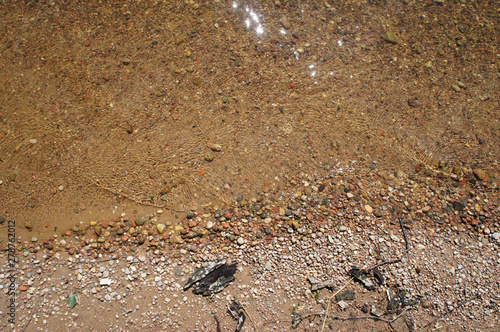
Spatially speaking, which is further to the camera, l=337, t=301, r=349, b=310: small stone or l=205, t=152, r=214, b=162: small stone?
l=205, t=152, r=214, b=162: small stone

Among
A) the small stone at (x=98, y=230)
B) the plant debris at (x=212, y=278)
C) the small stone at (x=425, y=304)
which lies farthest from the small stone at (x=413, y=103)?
the small stone at (x=98, y=230)

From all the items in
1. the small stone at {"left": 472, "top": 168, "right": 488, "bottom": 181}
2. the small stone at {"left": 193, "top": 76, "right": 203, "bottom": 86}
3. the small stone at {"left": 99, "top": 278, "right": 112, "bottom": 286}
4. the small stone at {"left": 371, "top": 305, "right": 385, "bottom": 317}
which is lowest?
the small stone at {"left": 99, "top": 278, "right": 112, "bottom": 286}

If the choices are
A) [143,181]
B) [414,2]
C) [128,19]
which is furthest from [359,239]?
[128,19]

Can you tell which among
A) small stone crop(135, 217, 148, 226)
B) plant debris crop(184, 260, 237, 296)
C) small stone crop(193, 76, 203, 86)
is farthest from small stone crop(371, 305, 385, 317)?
small stone crop(193, 76, 203, 86)

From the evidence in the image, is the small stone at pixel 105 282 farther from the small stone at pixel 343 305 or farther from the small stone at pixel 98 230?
the small stone at pixel 343 305

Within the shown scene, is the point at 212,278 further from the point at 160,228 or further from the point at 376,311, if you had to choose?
the point at 376,311

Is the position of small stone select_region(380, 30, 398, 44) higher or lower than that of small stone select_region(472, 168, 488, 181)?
higher

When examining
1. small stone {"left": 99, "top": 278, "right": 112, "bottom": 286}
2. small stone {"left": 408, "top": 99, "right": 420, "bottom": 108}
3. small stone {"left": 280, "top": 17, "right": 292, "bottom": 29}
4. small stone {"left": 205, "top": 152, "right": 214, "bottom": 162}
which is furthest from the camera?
small stone {"left": 280, "top": 17, "right": 292, "bottom": 29}

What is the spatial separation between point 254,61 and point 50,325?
396 cm

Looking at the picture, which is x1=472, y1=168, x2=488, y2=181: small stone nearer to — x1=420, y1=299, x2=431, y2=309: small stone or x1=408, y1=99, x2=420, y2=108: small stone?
x1=408, y1=99, x2=420, y2=108: small stone

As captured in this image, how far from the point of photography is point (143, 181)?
3723mm

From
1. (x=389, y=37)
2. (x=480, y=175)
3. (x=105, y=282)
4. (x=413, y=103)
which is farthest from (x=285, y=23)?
(x=105, y=282)

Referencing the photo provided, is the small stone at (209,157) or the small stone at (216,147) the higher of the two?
the small stone at (216,147)

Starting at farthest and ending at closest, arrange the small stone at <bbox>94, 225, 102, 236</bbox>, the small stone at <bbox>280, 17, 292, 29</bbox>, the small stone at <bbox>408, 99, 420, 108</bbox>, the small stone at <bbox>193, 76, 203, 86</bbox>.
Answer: the small stone at <bbox>280, 17, 292, 29</bbox> < the small stone at <bbox>408, 99, 420, 108</bbox> < the small stone at <bbox>193, 76, 203, 86</bbox> < the small stone at <bbox>94, 225, 102, 236</bbox>
